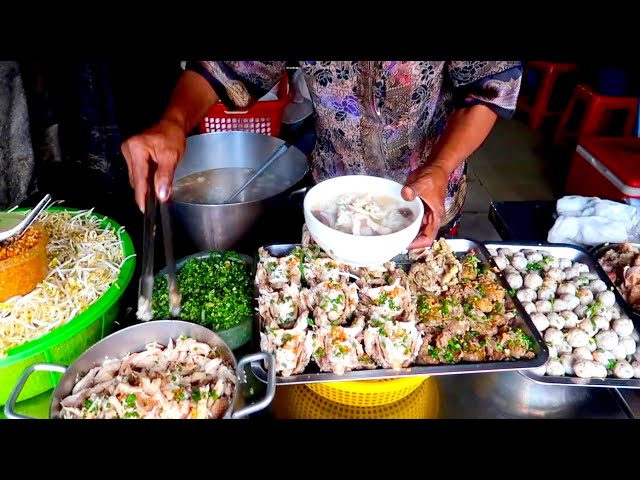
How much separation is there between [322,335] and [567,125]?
6.26 metres

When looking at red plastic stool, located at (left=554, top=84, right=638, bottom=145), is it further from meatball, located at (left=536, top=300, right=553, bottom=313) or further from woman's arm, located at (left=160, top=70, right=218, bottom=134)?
woman's arm, located at (left=160, top=70, right=218, bottom=134)

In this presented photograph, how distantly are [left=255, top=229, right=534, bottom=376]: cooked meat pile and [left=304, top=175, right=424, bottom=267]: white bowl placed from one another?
7.2 inches

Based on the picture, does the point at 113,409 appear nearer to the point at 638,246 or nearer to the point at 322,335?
the point at 322,335

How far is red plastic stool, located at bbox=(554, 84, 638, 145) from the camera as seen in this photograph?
5801mm

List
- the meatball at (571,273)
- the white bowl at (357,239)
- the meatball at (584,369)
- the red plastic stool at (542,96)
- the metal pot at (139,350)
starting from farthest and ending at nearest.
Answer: the red plastic stool at (542,96), the meatball at (571,273), the meatball at (584,369), the white bowl at (357,239), the metal pot at (139,350)

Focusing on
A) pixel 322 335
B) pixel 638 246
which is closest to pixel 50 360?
pixel 322 335

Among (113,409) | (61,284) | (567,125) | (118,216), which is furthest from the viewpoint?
(567,125)

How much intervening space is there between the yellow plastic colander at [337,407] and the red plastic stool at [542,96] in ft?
19.8

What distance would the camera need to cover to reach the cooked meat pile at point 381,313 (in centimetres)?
161

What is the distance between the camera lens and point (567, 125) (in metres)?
6.70

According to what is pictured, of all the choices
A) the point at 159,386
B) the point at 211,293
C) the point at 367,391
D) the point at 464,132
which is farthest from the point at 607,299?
the point at 159,386

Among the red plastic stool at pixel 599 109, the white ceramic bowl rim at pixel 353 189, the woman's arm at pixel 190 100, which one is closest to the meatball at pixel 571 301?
the white ceramic bowl rim at pixel 353 189

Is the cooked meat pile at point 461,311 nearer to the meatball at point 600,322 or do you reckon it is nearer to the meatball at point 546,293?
the meatball at point 546,293

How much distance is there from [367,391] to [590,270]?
4.21ft
